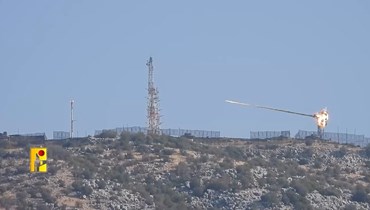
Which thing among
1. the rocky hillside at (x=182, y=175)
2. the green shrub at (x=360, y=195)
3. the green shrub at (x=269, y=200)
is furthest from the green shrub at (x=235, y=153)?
the green shrub at (x=269, y=200)

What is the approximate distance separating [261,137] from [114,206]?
141 feet

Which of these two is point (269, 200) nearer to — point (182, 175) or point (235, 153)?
point (182, 175)

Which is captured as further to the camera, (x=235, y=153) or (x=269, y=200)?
(x=235, y=153)

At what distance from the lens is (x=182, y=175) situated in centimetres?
11475

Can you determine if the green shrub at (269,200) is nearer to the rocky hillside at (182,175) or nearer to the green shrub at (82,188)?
the rocky hillside at (182,175)

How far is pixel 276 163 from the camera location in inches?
4882

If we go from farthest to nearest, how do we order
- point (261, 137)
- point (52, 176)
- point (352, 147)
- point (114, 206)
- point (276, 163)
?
point (261, 137), point (352, 147), point (276, 163), point (52, 176), point (114, 206)

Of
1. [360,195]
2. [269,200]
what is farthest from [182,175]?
[360,195]

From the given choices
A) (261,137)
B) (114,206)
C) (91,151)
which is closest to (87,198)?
(114,206)

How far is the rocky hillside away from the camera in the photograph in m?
108

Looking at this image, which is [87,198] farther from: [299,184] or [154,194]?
[299,184]

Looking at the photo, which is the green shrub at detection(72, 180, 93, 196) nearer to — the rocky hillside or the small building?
the rocky hillside

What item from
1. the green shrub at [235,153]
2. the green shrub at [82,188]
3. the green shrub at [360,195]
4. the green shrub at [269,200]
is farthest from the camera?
the green shrub at [235,153]

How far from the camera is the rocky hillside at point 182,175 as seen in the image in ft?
355
